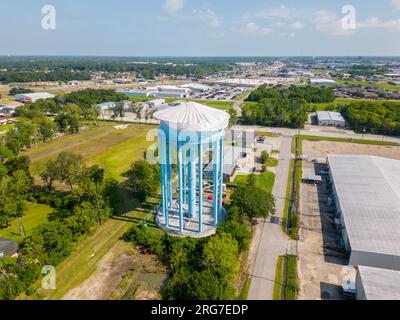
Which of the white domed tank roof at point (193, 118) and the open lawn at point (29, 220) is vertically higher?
the white domed tank roof at point (193, 118)

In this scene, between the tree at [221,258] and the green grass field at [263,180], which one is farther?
the green grass field at [263,180]

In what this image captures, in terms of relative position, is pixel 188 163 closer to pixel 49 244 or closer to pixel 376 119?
pixel 49 244

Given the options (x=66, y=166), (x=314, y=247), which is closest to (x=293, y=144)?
(x=314, y=247)

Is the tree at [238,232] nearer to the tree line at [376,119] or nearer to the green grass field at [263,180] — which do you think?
the green grass field at [263,180]

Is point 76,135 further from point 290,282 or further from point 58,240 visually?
point 290,282

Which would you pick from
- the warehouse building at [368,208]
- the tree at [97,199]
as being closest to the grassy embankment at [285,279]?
the warehouse building at [368,208]

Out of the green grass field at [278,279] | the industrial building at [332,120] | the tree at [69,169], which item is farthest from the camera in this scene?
the industrial building at [332,120]
